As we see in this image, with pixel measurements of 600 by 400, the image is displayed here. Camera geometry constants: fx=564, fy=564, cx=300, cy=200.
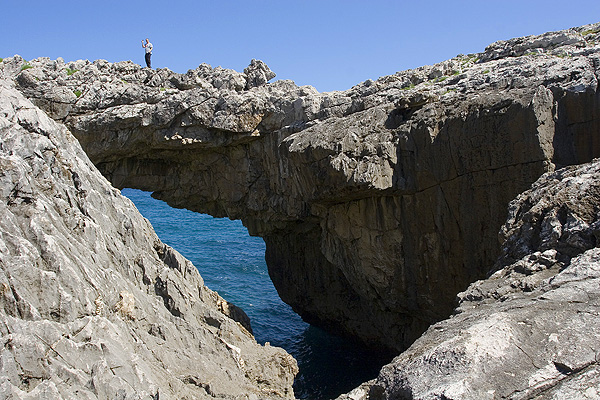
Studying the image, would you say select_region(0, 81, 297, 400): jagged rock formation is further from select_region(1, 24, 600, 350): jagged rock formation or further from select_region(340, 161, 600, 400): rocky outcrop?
select_region(1, 24, 600, 350): jagged rock formation

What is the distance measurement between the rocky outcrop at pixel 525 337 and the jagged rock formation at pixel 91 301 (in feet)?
20.0

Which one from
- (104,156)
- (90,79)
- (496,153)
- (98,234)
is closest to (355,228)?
(496,153)

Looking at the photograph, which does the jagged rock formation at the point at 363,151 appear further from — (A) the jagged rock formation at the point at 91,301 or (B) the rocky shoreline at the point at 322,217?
(A) the jagged rock formation at the point at 91,301

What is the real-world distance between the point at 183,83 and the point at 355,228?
10.6m

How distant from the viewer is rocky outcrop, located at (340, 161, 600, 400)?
6711 mm

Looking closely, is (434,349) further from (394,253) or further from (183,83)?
(183,83)

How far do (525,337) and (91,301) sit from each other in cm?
942

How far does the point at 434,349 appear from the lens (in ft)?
24.7

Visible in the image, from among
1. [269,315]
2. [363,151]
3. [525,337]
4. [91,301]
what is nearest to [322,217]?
[363,151]

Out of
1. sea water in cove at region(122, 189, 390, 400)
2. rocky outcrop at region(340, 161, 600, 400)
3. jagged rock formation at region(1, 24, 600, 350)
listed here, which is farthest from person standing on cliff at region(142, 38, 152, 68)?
rocky outcrop at region(340, 161, 600, 400)

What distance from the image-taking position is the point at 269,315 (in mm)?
34625

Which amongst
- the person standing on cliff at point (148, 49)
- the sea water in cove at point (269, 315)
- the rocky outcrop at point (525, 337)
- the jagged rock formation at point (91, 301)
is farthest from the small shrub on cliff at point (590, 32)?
the person standing on cliff at point (148, 49)

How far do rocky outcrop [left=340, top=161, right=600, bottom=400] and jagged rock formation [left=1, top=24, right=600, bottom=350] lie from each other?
800 centimetres

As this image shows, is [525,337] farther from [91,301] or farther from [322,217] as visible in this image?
[322,217]
